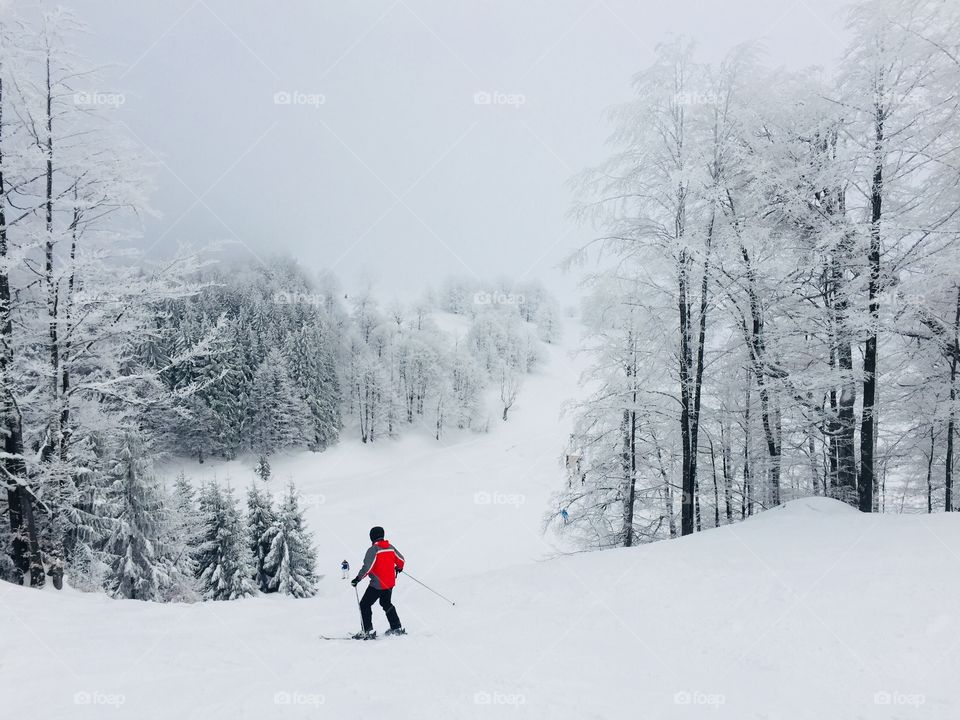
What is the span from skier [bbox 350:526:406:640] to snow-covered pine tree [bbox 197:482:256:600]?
20.2 m

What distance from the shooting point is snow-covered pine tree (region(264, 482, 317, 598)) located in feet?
82.6

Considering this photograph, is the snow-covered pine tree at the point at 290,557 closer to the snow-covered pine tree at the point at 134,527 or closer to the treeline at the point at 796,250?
the snow-covered pine tree at the point at 134,527

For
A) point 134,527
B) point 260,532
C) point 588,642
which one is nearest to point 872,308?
point 588,642

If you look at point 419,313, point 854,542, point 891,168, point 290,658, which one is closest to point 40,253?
point 290,658

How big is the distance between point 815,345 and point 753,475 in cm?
440

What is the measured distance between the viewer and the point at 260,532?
27.4 m

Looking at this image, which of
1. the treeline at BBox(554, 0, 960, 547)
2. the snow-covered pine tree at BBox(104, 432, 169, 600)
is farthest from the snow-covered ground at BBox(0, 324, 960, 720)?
the snow-covered pine tree at BBox(104, 432, 169, 600)

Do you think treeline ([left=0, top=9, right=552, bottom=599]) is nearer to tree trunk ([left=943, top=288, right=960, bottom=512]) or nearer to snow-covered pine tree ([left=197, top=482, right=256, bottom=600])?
snow-covered pine tree ([left=197, top=482, right=256, bottom=600])

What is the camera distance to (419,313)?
7925cm

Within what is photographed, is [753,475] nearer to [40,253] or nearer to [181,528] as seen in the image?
[40,253]

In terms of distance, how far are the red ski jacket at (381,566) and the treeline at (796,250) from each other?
6986 millimetres

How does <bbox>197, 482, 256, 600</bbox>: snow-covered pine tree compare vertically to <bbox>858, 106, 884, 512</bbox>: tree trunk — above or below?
below

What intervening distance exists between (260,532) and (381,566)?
22969mm

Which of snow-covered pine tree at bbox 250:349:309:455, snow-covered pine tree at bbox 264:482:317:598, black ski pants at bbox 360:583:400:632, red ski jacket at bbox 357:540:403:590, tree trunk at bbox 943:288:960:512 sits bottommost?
snow-covered pine tree at bbox 264:482:317:598
